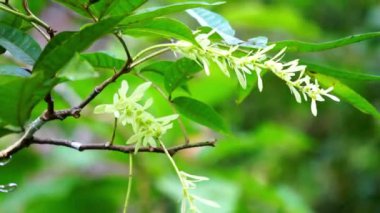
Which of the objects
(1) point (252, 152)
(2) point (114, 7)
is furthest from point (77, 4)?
(1) point (252, 152)

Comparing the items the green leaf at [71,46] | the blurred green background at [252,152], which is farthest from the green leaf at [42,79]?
the blurred green background at [252,152]

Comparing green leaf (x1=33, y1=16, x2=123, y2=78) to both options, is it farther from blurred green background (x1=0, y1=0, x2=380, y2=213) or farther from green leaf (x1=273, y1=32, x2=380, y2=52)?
blurred green background (x1=0, y1=0, x2=380, y2=213)

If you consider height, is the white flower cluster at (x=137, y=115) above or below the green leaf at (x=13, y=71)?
below

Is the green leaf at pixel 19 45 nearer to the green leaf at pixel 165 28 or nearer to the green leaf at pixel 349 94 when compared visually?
the green leaf at pixel 165 28

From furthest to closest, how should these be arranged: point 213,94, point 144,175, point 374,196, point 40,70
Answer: point 374,196 → point 213,94 → point 144,175 → point 40,70

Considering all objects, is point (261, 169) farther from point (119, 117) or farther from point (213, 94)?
point (119, 117)

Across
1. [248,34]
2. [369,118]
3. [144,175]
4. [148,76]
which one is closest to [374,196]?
[369,118]

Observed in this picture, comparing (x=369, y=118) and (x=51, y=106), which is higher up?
(x=51, y=106)

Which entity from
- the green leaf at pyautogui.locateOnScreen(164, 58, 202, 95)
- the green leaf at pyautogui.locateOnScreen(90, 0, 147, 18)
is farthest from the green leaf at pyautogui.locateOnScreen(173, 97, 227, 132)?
the green leaf at pyautogui.locateOnScreen(90, 0, 147, 18)
